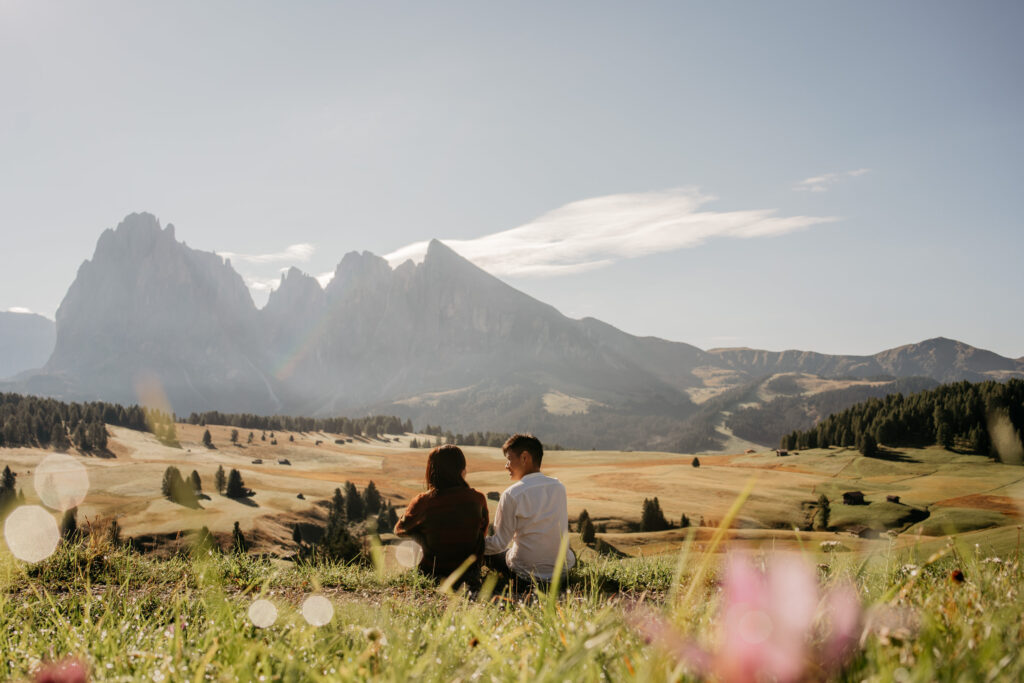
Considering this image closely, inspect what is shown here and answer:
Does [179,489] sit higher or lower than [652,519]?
lower

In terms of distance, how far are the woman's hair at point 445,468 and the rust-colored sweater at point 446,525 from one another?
0.12 m

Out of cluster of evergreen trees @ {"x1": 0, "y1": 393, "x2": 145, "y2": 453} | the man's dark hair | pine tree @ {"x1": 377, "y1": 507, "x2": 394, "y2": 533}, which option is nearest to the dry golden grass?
cluster of evergreen trees @ {"x1": 0, "y1": 393, "x2": 145, "y2": 453}

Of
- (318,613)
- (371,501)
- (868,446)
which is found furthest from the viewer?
(868,446)

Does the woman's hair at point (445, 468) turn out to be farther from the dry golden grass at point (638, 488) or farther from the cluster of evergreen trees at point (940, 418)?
the cluster of evergreen trees at point (940, 418)

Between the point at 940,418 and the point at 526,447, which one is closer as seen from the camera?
the point at 526,447

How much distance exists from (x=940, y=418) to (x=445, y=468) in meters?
105

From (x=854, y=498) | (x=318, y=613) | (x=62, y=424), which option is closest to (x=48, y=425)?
(x=62, y=424)

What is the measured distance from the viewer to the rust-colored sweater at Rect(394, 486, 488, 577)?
8.16m

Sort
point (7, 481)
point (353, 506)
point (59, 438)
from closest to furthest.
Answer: point (353, 506) → point (7, 481) → point (59, 438)

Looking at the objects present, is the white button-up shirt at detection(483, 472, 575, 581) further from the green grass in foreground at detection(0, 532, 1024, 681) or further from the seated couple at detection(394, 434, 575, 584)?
the green grass in foreground at detection(0, 532, 1024, 681)

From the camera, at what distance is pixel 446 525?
8180 millimetres

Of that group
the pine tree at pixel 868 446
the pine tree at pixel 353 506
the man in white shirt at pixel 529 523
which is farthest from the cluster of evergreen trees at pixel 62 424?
the pine tree at pixel 868 446

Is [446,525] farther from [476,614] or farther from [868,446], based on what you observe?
[868,446]

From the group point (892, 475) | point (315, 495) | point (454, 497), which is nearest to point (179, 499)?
point (315, 495)
